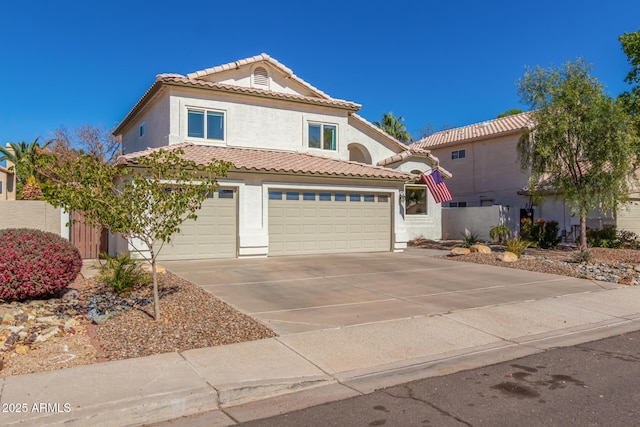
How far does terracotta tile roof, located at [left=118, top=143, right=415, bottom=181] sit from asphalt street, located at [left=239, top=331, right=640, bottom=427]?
11.2 meters

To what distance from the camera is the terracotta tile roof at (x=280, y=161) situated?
16.0 meters

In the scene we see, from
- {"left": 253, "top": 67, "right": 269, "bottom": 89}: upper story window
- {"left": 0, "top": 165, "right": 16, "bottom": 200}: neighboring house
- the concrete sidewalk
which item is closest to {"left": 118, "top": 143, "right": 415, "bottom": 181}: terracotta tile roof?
{"left": 253, "top": 67, "right": 269, "bottom": 89}: upper story window

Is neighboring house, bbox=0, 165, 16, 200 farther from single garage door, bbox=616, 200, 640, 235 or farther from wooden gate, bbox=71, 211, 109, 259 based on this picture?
single garage door, bbox=616, 200, 640, 235

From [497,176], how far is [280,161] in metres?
15.5

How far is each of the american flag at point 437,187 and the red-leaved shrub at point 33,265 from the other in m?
17.9

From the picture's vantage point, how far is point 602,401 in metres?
4.94

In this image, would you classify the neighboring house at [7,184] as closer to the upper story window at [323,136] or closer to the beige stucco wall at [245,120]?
the beige stucco wall at [245,120]

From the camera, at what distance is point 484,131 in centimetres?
2870

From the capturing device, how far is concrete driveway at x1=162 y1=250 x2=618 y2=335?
866 cm

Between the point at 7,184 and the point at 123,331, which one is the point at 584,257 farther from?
the point at 7,184

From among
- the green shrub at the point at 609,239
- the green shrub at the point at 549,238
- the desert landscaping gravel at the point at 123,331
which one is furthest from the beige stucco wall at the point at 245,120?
the green shrub at the point at 609,239

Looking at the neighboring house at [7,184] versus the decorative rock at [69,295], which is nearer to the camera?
the decorative rock at [69,295]

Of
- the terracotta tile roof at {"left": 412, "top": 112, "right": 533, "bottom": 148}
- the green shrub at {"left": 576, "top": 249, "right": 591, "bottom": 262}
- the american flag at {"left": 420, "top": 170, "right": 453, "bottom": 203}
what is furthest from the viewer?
the terracotta tile roof at {"left": 412, "top": 112, "right": 533, "bottom": 148}

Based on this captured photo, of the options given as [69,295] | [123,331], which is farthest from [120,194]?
[69,295]
